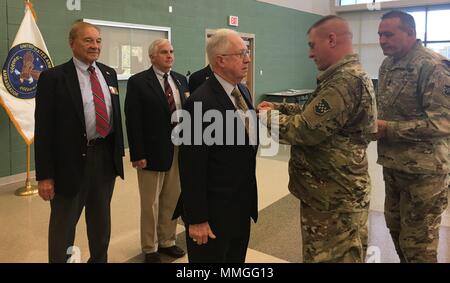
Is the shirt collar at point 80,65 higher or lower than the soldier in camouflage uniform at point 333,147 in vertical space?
higher

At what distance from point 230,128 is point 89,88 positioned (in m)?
1.03

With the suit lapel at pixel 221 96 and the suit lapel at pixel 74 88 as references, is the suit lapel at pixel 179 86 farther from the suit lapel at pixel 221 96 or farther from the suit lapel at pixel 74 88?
the suit lapel at pixel 221 96

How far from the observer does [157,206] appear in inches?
110

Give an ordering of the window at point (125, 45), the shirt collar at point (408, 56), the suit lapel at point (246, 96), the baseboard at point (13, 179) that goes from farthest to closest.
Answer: the window at point (125, 45) < the baseboard at point (13, 179) < the shirt collar at point (408, 56) < the suit lapel at point (246, 96)

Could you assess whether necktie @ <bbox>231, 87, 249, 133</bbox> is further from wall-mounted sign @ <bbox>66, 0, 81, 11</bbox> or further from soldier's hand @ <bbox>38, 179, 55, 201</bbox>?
wall-mounted sign @ <bbox>66, 0, 81, 11</bbox>

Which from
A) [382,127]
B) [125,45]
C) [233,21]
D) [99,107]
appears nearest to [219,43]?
[99,107]

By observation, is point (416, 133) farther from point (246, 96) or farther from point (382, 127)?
point (246, 96)

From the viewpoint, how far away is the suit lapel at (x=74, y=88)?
2.13 metres

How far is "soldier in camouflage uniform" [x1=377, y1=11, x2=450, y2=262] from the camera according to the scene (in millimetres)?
2064

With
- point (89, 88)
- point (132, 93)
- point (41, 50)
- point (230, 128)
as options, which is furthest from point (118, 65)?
point (230, 128)

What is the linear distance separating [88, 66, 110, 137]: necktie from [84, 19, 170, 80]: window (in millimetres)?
3631

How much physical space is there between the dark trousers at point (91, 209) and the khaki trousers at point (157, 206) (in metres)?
0.35

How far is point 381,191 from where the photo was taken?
4406mm

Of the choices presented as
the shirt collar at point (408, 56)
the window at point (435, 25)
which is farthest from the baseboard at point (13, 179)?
the window at point (435, 25)
